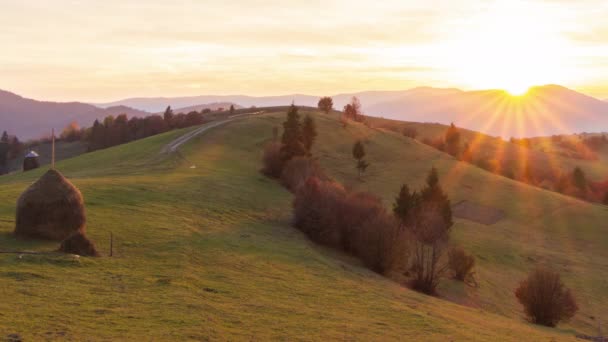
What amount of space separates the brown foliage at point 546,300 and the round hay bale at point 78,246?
24181mm

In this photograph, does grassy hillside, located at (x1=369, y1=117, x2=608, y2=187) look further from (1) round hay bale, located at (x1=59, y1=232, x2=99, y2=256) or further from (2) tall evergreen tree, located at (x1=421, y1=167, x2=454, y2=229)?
(1) round hay bale, located at (x1=59, y1=232, x2=99, y2=256)

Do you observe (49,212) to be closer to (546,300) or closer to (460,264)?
(546,300)

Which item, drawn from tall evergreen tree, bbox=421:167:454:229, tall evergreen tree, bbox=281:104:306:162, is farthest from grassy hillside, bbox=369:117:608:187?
tall evergreen tree, bbox=281:104:306:162

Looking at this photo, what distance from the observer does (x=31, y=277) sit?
18438mm

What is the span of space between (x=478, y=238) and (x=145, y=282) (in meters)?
45.2

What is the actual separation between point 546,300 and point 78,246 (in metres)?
25.4

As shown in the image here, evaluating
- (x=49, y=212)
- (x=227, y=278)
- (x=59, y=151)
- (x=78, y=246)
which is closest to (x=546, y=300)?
(x=227, y=278)

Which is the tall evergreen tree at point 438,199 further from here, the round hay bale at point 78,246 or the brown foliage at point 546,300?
the round hay bale at point 78,246

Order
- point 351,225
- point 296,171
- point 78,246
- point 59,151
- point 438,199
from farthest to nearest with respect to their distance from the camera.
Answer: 1. point 59,151
2. point 438,199
3. point 296,171
4. point 351,225
5. point 78,246

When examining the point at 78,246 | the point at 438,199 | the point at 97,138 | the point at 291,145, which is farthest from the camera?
the point at 97,138

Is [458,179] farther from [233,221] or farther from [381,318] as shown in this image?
[381,318]

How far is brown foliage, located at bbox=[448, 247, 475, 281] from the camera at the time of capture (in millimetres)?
41094

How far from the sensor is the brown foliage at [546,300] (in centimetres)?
3056

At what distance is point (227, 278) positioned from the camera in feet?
73.0
